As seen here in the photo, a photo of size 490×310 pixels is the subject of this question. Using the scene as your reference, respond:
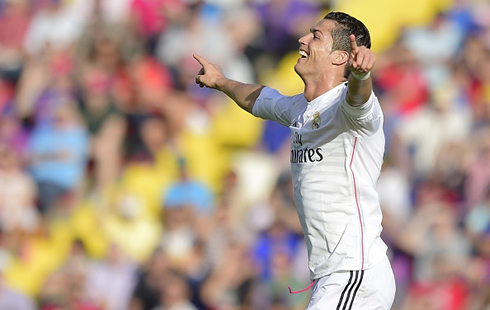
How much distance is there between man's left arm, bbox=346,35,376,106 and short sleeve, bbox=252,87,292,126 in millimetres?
951

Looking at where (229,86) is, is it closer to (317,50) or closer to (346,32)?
(317,50)

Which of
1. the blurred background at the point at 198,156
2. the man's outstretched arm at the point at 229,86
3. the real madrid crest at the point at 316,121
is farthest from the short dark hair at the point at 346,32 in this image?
the blurred background at the point at 198,156

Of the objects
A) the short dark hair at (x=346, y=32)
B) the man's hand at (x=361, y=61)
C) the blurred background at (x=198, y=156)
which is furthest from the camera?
the blurred background at (x=198, y=156)

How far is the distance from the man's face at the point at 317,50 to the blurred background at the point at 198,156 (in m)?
4.28

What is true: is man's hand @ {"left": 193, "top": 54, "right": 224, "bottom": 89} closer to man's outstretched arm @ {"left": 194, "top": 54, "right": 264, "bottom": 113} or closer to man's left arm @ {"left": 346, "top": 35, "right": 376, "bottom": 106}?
man's outstretched arm @ {"left": 194, "top": 54, "right": 264, "bottom": 113}

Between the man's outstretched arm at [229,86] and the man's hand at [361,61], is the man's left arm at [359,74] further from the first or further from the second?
the man's outstretched arm at [229,86]

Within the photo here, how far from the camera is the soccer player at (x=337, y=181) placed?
462cm

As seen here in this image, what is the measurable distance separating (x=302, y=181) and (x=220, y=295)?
14.7 feet

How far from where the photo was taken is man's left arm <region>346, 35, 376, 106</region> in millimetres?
4051

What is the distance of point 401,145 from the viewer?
10.1m

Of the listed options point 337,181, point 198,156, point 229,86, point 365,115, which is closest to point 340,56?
point 365,115

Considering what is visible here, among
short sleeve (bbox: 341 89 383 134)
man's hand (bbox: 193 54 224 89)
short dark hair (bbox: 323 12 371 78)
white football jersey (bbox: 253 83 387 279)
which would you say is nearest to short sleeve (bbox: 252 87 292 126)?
man's hand (bbox: 193 54 224 89)

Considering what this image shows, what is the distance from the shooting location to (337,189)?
468cm

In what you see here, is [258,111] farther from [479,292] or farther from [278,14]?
[278,14]
